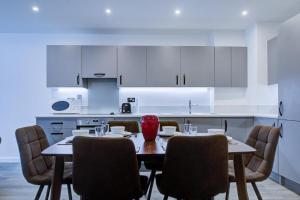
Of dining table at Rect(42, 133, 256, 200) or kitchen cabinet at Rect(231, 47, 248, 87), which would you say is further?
kitchen cabinet at Rect(231, 47, 248, 87)

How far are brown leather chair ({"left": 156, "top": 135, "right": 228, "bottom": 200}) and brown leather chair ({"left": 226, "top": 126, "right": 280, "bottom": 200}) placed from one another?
51 cm

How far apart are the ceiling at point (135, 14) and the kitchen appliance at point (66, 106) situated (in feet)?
4.20

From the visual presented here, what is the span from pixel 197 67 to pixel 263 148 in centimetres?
244

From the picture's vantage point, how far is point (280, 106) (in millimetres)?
3191

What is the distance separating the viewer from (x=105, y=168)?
1.55m

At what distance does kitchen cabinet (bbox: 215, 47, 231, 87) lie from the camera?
441 centimetres

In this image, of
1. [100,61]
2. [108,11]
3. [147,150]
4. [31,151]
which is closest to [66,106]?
[100,61]

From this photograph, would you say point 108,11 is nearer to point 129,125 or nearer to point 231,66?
point 129,125

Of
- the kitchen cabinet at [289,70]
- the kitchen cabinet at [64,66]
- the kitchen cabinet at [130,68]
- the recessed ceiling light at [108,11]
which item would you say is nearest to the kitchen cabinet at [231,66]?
the kitchen cabinet at [289,70]

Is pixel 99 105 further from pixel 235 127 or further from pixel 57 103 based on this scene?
pixel 235 127

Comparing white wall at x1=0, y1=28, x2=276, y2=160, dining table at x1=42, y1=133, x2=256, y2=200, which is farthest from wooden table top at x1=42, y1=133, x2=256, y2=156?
white wall at x1=0, y1=28, x2=276, y2=160

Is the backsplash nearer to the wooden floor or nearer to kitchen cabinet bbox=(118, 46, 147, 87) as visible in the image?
kitchen cabinet bbox=(118, 46, 147, 87)

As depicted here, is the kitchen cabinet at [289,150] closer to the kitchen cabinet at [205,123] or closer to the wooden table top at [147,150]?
the kitchen cabinet at [205,123]

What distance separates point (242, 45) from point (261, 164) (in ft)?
9.93
